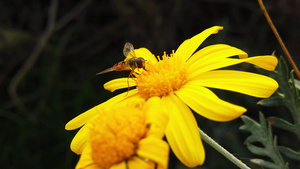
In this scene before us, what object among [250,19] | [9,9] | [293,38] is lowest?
[293,38]

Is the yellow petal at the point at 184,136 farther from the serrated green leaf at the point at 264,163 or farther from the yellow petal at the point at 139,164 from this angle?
the serrated green leaf at the point at 264,163

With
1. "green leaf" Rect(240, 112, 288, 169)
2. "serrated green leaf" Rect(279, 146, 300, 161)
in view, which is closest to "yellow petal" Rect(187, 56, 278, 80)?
"green leaf" Rect(240, 112, 288, 169)

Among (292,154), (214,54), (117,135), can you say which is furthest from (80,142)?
(292,154)

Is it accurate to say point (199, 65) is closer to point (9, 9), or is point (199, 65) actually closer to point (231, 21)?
point (231, 21)

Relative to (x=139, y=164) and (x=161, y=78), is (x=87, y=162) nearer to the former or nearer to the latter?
(x=139, y=164)

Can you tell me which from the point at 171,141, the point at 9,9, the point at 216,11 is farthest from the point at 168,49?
the point at 171,141

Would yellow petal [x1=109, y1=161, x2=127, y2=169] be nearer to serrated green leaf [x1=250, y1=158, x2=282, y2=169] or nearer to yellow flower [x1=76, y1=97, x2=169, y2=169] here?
yellow flower [x1=76, y1=97, x2=169, y2=169]

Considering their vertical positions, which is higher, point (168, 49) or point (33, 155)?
point (168, 49)
